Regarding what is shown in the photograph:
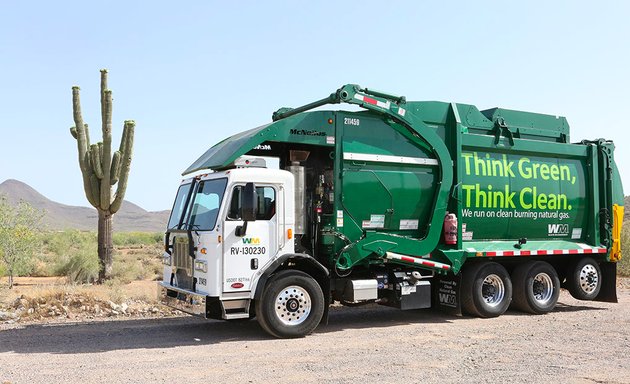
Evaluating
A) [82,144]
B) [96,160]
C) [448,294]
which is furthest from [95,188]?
[448,294]

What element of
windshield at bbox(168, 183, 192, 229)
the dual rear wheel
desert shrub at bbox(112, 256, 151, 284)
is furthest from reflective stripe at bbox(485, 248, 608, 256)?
desert shrub at bbox(112, 256, 151, 284)

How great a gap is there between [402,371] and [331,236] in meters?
3.35

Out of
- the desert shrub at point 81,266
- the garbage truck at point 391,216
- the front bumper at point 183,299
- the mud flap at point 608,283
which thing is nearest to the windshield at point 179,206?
the garbage truck at point 391,216

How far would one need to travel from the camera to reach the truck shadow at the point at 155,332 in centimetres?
898

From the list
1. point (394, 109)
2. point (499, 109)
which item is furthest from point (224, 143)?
point (499, 109)

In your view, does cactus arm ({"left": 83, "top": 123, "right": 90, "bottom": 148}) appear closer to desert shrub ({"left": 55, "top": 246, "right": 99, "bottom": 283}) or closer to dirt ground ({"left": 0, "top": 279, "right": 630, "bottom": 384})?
desert shrub ({"left": 55, "top": 246, "right": 99, "bottom": 283})

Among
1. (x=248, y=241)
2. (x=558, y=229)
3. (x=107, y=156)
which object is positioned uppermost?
(x=107, y=156)

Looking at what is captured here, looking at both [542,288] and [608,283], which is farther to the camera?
[608,283]

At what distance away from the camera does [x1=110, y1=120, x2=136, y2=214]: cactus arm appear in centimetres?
1678

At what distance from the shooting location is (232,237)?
30.1 ft

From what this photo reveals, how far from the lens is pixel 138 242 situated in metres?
49.3

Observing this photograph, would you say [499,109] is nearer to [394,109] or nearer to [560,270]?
[394,109]

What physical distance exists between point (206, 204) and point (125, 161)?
8076mm

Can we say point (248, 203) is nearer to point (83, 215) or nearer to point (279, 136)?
point (279, 136)
